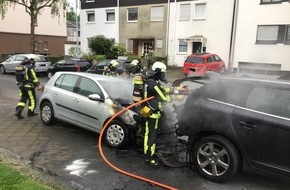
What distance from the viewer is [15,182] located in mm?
4039

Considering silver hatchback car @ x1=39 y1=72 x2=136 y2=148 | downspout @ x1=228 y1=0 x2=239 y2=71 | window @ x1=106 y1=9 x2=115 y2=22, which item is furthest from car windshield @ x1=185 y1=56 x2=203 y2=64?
window @ x1=106 y1=9 x2=115 y2=22

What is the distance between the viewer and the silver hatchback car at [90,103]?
588 centimetres

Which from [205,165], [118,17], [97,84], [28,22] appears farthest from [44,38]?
[205,165]

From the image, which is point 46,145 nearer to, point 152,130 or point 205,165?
point 152,130

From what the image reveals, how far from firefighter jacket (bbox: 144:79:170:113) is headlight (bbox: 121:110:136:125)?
72cm

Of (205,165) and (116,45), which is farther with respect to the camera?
(116,45)

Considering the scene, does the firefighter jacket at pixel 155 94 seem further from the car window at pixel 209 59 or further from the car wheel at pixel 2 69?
the car wheel at pixel 2 69

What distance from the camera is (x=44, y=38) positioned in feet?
126

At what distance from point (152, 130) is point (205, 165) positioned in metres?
1.06

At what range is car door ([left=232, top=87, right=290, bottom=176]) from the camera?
13.0 ft

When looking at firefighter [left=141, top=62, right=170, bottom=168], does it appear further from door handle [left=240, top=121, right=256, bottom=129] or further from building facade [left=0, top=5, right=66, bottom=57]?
building facade [left=0, top=5, right=66, bottom=57]

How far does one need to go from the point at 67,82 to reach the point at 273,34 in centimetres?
1949

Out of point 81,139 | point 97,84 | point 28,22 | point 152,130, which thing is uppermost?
point 28,22

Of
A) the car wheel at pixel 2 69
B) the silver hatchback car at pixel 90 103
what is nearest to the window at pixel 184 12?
the car wheel at pixel 2 69
